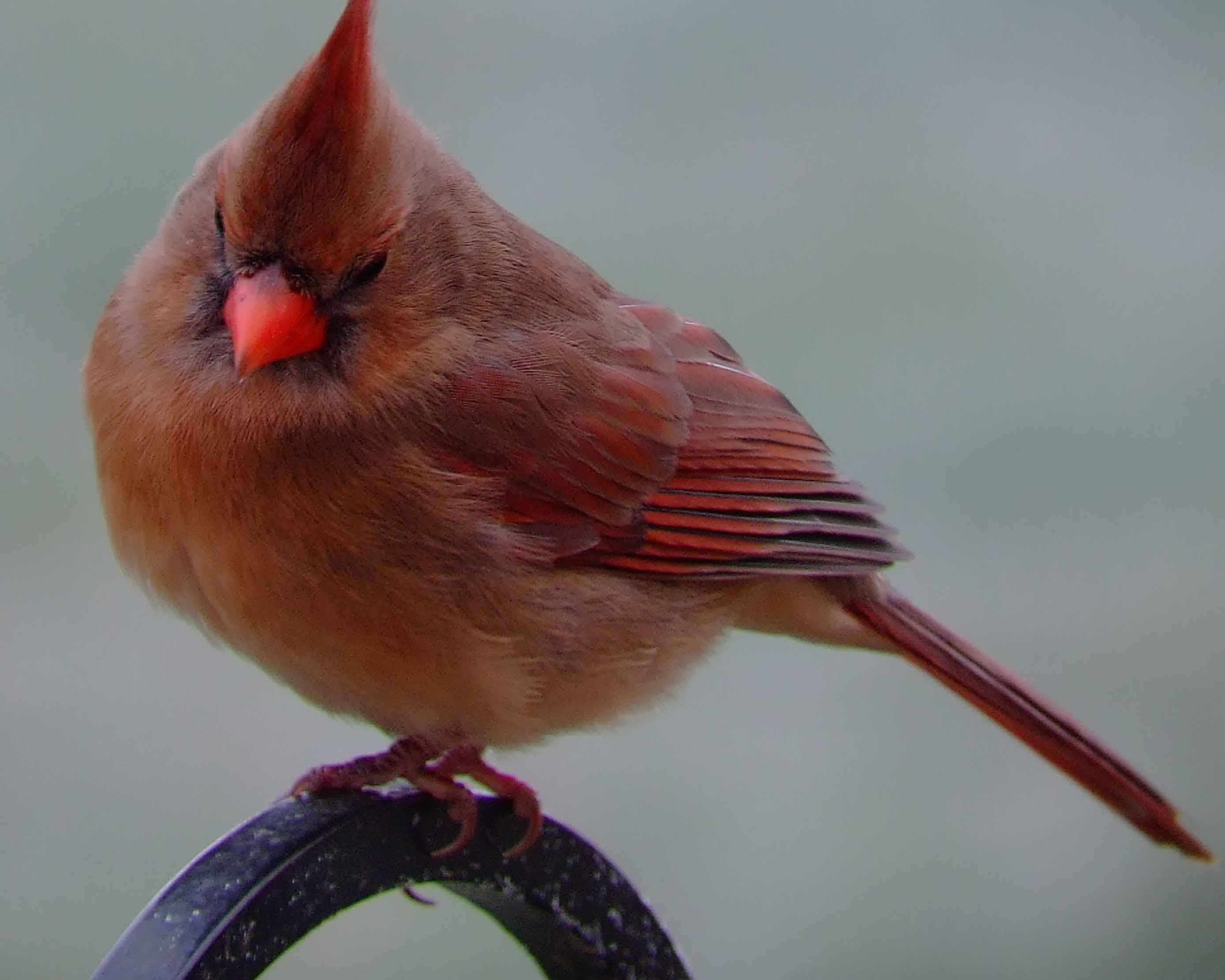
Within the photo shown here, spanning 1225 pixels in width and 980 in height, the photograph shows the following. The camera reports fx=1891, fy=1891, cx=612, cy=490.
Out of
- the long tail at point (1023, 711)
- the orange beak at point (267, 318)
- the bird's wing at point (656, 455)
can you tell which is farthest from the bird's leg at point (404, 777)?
the long tail at point (1023, 711)

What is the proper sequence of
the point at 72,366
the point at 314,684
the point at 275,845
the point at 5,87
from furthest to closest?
the point at 5,87 → the point at 72,366 → the point at 314,684 → the point at 275,845

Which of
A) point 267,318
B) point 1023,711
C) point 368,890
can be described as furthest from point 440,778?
point 1023,711

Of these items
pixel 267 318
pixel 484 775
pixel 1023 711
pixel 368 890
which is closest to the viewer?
pixel 368 890

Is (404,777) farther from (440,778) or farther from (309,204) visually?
(309,204)

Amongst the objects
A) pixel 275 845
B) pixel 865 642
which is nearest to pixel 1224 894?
pixel 865 642

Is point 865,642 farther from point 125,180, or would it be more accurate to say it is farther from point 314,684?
point 125,180

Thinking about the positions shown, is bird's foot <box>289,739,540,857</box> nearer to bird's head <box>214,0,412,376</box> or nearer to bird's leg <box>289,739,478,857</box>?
bird's leg <box>289,739,478,857</box>

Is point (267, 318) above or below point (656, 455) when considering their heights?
above

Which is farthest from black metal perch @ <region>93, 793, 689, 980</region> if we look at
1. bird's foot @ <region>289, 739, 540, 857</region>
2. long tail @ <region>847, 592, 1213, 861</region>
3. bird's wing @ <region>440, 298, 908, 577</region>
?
long tail @ <region>847, 592, 1213, 861</region>

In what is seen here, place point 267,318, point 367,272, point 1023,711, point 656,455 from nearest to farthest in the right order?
1. point 267,318
2. point 367,272
3. point 656,455
4. point 1023,711
